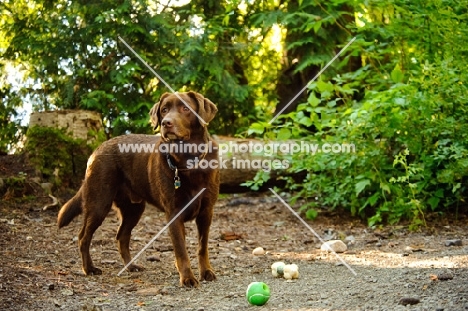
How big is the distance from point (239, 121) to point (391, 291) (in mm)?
6697

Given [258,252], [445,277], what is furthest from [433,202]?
[445,277]

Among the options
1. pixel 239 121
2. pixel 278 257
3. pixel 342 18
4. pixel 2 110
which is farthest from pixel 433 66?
pixel 2 110

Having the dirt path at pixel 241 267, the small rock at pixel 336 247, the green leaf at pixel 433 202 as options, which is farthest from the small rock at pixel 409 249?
the green leaf at pixel 433 202

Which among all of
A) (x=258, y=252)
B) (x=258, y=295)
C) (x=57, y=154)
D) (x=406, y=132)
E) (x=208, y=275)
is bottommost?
(x=258, y=252)

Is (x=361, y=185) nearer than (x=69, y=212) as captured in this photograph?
No

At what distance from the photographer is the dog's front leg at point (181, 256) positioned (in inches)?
182

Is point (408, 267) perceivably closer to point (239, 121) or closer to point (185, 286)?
point (185, 286)

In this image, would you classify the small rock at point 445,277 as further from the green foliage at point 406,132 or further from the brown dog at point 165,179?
the green foliage at point 406,132

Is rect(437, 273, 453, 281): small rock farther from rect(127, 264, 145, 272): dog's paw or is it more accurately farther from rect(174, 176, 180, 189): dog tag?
rect(127, 264, 145, 272): dog's paw

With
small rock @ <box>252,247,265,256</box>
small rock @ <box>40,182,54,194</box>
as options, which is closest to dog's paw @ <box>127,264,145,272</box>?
small rock @ <box>252,247,265,256</box>

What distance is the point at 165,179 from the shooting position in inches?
195

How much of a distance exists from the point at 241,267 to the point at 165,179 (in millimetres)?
1072

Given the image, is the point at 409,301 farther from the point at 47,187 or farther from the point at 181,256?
the point at 47,187

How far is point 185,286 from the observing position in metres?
4.60
